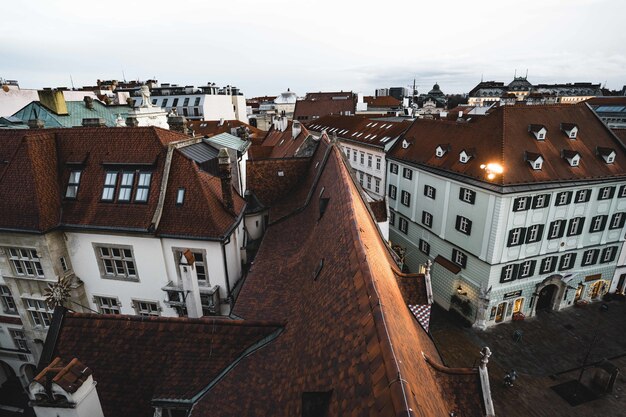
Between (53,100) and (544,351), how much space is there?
169 ft

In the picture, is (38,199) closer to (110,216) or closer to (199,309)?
(110,216)

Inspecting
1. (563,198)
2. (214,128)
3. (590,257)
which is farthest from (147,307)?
(214,128)

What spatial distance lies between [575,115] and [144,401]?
3654cm

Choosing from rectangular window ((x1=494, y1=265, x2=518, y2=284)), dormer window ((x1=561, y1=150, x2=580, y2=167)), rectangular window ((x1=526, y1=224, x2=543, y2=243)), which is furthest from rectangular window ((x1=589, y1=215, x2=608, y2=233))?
rectangular window ((x1=494, y1=265, x2=518, y2=284))

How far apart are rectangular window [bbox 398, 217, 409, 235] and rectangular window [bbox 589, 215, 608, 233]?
15.4 meters

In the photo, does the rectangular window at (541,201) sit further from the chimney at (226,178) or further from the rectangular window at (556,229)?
the chimney at (226,178)

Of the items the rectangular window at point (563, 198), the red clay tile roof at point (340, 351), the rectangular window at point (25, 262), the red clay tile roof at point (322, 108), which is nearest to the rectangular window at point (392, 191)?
the rectangular window at point (563, 198)

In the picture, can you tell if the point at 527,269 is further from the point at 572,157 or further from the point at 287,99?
the point at 287,99

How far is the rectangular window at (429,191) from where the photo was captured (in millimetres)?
31886

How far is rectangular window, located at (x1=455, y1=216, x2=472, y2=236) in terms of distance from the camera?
91.1 feet

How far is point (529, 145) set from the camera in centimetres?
2691

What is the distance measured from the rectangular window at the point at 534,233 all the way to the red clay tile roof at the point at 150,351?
24.1 m

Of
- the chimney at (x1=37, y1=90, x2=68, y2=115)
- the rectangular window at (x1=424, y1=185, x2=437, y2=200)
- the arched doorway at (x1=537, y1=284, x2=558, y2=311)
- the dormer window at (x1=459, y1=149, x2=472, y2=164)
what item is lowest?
the arched doorway at (x1=537, y1=284, x2=558, y2=311)

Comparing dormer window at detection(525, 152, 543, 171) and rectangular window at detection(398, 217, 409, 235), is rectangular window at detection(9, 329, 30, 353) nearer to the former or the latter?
rectangular window at detection(398, 217, 409, 235)
